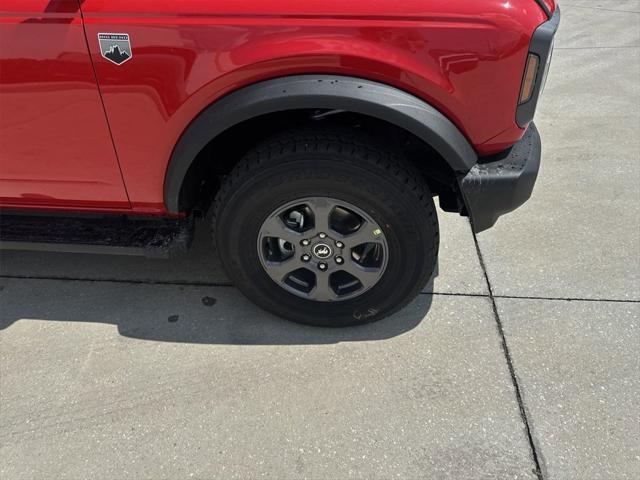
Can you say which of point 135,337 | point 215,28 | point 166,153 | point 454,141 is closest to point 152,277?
point 135,337

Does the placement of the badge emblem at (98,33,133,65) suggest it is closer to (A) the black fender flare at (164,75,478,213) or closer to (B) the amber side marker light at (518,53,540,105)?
(A) the black fender flare at (164,75,478,213)

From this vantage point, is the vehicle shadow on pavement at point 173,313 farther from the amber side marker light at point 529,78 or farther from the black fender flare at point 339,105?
the amber side marker light at point 529,78

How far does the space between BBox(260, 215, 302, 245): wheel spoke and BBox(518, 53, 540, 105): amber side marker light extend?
3.53 ft

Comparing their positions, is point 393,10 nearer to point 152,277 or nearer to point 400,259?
point 400,259

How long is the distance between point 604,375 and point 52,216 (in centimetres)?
269

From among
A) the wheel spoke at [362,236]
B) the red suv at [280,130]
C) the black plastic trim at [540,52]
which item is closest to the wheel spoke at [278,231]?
the red suv at [280,130]

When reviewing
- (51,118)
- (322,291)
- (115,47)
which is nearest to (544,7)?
(322,291)

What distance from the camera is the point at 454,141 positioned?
2049mm

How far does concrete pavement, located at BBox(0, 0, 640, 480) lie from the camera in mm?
2029

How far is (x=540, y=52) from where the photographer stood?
1954mm

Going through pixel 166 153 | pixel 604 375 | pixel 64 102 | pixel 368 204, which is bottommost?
pixel 604 375

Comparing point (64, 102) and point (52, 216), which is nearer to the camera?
point (64, 102)

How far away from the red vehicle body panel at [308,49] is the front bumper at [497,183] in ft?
0.51

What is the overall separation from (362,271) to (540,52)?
1145 mm
